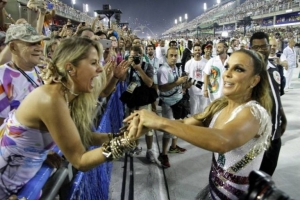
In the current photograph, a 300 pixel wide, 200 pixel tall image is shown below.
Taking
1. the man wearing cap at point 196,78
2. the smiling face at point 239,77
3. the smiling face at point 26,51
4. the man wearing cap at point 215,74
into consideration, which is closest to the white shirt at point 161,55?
the man wearing cap at point 196,78

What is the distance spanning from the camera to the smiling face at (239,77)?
68.4 inches

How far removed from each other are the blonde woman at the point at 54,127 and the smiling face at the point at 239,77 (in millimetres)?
766

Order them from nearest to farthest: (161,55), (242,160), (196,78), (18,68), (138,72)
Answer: (242,160) < (18,68) < (138,72) < (196,78) < (161,55)

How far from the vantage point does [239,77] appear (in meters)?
1.73

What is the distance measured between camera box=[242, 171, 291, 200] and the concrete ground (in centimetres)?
270

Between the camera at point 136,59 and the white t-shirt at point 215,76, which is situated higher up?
the camera at point 136,59

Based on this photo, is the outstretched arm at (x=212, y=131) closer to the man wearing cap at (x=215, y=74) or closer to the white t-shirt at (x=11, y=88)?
the white t-shirt at (x=11, y=88)

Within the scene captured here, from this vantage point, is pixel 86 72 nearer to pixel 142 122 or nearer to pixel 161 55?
pixel 142 122

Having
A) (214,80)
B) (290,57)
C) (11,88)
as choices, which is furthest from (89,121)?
(290,57)

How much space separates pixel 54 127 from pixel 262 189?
1.10 metres

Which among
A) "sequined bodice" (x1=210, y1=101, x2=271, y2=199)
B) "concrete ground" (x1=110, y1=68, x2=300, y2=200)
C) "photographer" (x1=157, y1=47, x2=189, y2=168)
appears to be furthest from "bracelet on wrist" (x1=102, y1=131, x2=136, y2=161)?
"photographer" (x1=157, y1=47, x2=189, y2=168)

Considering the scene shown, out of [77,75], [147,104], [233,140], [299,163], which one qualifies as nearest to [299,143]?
[299,163]

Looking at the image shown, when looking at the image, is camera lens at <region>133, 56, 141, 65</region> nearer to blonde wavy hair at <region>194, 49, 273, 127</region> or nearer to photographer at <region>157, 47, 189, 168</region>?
photographer at <region>157, 47, 189, 168</region>

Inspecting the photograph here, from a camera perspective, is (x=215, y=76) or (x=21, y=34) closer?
(x=21, y=34)
